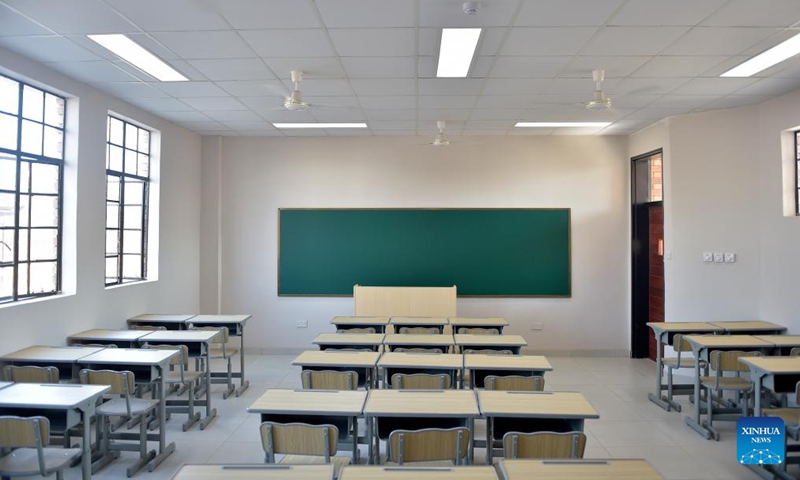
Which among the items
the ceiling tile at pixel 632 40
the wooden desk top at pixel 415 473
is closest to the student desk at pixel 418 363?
the wooden desk top at pixel 415 473

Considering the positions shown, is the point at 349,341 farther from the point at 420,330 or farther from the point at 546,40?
the point at 546,40

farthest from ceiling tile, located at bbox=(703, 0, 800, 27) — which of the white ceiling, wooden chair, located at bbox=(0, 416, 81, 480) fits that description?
wooden chair, located at bbox=(0, 416, 81, 480)

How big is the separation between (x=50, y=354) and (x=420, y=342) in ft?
11.2

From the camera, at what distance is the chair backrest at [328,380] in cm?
414

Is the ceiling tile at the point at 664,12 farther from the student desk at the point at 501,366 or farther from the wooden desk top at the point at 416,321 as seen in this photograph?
the wooden desk top at the point at 416,321

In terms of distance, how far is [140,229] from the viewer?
6.86 metres

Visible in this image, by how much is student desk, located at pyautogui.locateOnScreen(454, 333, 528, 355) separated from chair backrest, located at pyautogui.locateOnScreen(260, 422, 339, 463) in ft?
8.05

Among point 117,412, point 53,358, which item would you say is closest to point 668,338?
point 117,412

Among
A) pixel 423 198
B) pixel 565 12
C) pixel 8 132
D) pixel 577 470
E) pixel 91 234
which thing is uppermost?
pixel 565 12

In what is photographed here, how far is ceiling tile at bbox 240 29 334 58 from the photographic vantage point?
13.3ft

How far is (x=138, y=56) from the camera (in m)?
4.62

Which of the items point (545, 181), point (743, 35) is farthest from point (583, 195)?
point (743, 35)

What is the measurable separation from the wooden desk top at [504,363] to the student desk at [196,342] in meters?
2.74

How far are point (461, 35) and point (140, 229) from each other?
5.11m
